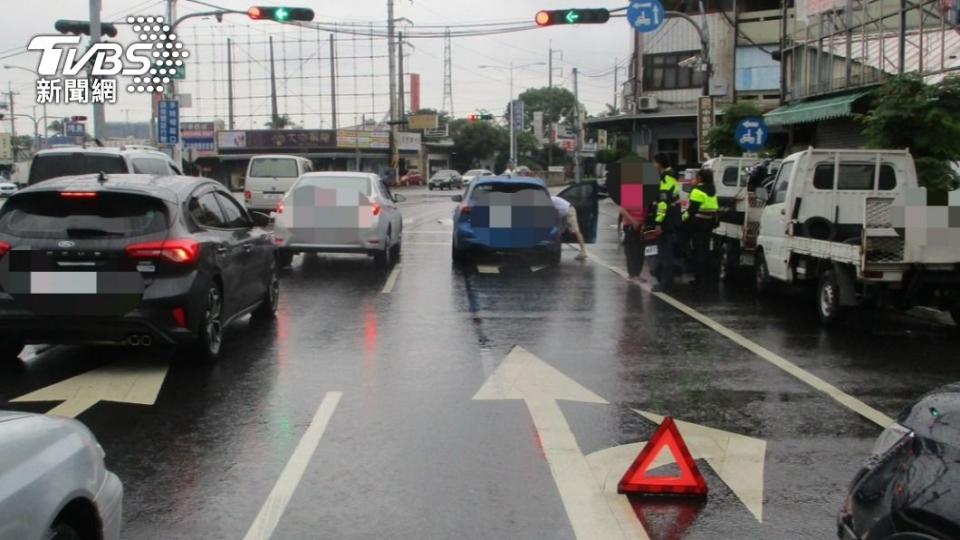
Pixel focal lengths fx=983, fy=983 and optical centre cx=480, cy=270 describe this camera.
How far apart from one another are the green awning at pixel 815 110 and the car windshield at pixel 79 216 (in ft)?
49.1

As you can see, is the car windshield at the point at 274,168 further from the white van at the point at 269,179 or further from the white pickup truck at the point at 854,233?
the white pickup truck at the point at 854,233

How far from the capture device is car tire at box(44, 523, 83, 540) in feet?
10.8

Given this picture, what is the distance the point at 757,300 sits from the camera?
13508mm

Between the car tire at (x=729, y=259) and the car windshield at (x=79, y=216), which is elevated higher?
the car windshield at (x=79, y=216)

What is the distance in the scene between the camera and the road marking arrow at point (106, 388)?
7453 millimetres

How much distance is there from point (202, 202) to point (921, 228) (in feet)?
23.5

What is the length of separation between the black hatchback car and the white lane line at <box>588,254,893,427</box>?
17.1 ft

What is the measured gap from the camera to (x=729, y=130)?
25.8 meters

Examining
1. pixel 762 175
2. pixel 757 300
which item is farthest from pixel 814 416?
pixel 762 175

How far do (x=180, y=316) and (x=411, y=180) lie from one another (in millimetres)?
71092

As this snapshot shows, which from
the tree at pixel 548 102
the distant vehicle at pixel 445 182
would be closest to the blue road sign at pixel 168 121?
the distant vehicle at pixel 445 182

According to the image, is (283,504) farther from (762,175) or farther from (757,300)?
(762,175)

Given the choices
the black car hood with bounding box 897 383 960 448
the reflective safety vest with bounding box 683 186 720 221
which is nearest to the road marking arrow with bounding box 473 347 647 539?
the black car hood with bounding box 897 383 960 448

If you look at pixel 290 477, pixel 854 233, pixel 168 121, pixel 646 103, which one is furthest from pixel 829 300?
pixel 646 103
